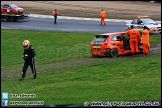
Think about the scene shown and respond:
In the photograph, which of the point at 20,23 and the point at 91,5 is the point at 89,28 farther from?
the point at 91,5

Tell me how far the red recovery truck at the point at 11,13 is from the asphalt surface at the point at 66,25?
2.08 feet

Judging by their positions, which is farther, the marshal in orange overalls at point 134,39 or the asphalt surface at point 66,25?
the asphalt surface at point 66,25

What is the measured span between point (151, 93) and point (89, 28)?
88.9 feet

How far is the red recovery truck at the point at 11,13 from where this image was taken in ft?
147

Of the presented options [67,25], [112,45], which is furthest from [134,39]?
[67,25]

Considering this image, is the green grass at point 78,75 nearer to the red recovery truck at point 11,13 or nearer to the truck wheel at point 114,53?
the truck wheel at point 114,53

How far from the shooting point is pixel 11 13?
45250mm

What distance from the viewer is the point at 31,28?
39562 millimetres

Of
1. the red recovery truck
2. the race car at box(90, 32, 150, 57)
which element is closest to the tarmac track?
the red recovery truck

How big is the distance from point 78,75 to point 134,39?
20.9 ft

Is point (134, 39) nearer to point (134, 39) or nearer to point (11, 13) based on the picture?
point (134, 39)

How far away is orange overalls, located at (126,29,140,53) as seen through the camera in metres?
22.9

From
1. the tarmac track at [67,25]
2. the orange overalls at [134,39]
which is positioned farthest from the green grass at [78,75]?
the tarmac track at [67,25]

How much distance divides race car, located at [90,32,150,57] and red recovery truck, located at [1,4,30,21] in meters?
22.5
